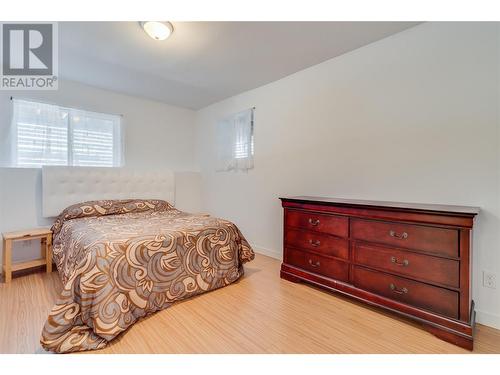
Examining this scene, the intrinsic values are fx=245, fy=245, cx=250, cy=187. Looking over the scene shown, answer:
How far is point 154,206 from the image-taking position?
3518mm

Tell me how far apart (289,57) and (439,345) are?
2.78m

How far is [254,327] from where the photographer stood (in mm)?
1777

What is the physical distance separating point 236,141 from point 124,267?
2.54 meters

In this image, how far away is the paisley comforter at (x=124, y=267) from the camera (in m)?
1.58

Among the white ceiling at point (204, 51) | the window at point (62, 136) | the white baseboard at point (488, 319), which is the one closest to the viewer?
the white baseboard at point (488, 319)

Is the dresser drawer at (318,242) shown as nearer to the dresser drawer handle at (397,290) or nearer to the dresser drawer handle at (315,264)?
the dresser drawer handle at (315,264)

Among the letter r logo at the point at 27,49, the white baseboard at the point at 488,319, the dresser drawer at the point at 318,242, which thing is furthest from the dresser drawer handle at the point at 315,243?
the letter r logo at the point at 27,49

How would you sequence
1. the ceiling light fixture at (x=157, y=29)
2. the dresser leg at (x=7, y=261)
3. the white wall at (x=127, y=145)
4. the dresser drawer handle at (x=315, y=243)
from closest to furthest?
the ceiling light fixture at (x=157, y=29), the dresser drawer handle at (x=315, y=243), the dresser leg at (x=7, y=261), the white wall at (x=127, y=145)

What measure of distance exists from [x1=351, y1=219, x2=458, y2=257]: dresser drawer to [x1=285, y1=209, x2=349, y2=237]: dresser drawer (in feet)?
0.33

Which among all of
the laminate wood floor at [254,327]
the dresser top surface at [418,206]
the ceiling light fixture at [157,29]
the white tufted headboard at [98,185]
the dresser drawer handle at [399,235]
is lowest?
the laminate wood floor at [254,327]

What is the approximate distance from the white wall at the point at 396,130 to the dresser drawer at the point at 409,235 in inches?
18.4

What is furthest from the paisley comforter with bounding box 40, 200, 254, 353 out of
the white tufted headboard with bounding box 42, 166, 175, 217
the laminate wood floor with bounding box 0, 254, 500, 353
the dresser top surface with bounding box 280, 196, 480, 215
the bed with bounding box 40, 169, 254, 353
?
the dresser top surface with bounding box 280, 196, 480, 215

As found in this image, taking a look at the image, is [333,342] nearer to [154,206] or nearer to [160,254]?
[160,254]
